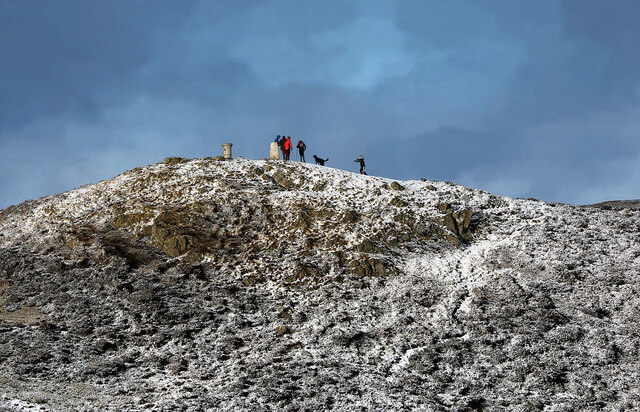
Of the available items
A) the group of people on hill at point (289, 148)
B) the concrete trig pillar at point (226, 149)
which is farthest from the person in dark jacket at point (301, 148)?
the concrete trig pillar at point (226, 149)

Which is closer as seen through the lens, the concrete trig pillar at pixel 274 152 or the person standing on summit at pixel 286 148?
the person standing on summit at pixel 286 148

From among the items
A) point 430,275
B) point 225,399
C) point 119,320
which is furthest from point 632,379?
point 119,320

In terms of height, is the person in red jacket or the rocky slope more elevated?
the person in red jacket

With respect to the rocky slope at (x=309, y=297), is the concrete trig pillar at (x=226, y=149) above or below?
above

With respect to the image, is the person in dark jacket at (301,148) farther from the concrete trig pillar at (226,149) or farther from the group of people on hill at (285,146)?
the concrete trig pillar at (226,149)

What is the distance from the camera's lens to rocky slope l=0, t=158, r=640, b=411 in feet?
57.0

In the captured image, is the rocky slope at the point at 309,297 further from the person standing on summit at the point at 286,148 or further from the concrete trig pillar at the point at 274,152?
the concrete trig pillar at the point at 274,152

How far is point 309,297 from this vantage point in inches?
934

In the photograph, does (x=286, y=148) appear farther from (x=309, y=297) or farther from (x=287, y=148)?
(x=309, y=297)

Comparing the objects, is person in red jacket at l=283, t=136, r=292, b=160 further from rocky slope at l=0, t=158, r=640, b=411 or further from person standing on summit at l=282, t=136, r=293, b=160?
rocky slope at l=0, t=158, r=640, b=411

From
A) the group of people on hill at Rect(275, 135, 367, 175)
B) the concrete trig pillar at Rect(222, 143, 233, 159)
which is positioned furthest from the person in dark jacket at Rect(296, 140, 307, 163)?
the concrete trig pillar at Rect(222, 143, 233, 159)

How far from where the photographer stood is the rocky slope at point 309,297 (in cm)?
1736

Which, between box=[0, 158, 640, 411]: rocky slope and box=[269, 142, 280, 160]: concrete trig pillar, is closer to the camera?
box=[0, 158, 640, 411]: rocky slope

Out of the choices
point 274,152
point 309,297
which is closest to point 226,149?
point 274,152
